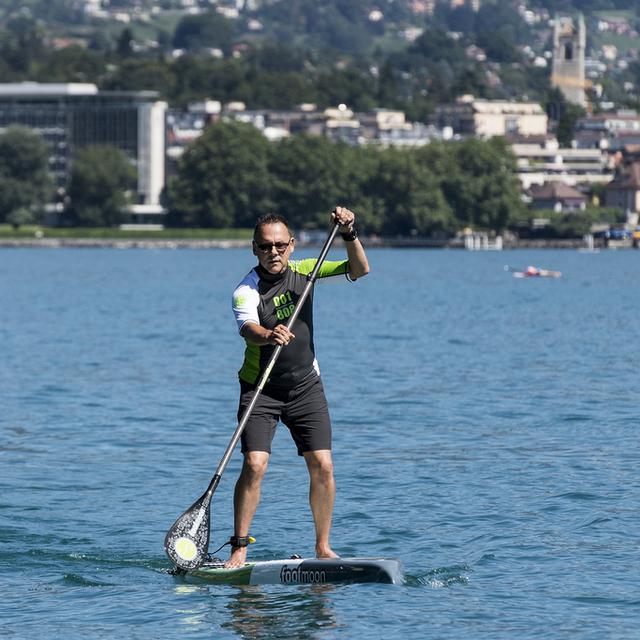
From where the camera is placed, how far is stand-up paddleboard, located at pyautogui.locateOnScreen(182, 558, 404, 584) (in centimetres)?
1595

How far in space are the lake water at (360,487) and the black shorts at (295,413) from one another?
1307 mm

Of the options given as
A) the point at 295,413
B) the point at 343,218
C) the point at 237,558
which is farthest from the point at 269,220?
the point at 237,558

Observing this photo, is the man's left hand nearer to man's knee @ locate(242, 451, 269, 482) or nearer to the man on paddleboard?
the man on paddleboard

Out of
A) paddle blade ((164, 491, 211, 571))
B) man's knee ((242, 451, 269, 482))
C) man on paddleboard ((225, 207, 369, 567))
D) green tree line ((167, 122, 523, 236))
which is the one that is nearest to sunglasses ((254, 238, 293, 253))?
man on paddleboard ((225, 207, 369, 567))

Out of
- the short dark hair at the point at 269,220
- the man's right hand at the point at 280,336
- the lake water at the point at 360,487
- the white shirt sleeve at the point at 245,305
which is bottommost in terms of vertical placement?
the lake water at the point at 360,487

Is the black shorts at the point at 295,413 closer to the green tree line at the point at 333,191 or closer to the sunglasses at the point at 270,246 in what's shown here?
the sunglasses at the point at 270,246

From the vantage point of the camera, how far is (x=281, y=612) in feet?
50.9

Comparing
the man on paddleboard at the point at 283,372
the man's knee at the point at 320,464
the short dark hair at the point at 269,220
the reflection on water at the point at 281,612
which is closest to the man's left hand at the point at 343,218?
the man on paddleboard at the point at 283,372

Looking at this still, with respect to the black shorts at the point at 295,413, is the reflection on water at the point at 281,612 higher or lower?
lower

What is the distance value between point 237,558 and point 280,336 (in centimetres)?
210

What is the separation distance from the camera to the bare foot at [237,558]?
1608cm

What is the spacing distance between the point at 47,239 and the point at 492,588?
585ft

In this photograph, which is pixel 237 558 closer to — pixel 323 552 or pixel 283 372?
pixel 323 552

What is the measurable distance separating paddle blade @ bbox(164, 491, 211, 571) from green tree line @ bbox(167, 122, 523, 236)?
177749 mm
